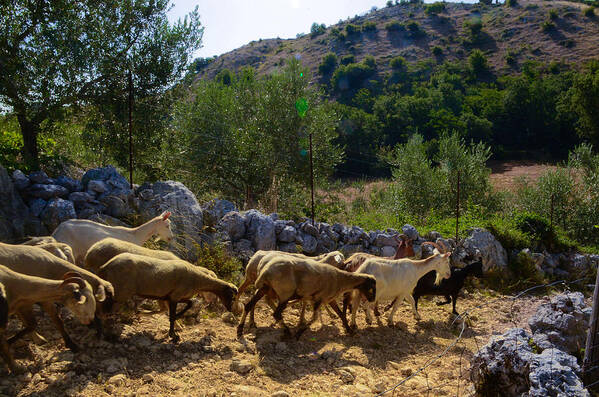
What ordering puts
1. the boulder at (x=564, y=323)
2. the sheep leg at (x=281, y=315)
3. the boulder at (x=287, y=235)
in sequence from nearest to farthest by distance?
the boulder at (x=564, y=323), the sheep leg at (x=281, y=315), the boulder at (x=287, y=235)

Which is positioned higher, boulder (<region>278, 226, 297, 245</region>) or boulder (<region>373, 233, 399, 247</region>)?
boulder (<region>278, 226, 297, 245</region>)

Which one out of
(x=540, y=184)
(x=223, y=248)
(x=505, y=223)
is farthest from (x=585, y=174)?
(x=223, y=248)

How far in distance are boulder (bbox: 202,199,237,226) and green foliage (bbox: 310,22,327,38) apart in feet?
284

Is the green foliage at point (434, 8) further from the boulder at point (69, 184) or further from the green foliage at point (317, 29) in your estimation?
the boulder at point (69, 184)

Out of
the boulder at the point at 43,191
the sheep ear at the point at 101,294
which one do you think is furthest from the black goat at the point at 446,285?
the boulder at the point at 43,191

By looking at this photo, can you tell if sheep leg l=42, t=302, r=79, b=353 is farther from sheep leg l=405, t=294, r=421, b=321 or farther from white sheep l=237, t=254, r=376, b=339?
sheep leg l=405, t=294, r=421, b=321

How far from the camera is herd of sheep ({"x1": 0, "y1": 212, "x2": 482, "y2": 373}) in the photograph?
5.67 metres

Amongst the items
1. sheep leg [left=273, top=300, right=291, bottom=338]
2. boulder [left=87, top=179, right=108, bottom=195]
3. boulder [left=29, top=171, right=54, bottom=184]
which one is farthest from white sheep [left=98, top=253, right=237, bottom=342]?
boulder [left=29, top=171, right=54, bottom=184]

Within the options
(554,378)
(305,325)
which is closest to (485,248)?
(305,325)

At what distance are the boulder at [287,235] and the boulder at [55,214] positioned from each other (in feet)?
15.9

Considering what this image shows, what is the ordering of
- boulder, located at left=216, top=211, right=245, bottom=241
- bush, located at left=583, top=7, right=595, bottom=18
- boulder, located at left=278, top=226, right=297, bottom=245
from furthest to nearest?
bush, located at left=583, top=7, right=595, bottom=18 < boulder, located at left=278, top=226, right=297, bottom=245 < boulder, located at left=216, top=211, right=245, bottom=241

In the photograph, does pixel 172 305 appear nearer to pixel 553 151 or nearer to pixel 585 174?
pixel 585 174

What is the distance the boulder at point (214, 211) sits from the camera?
11227 millimetres

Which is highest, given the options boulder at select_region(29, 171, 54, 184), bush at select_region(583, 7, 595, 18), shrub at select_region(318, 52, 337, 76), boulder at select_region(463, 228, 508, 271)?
bush at select_region(583, 7, 595, 18)
